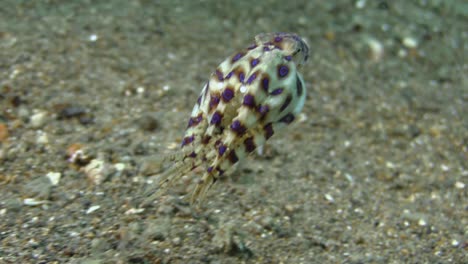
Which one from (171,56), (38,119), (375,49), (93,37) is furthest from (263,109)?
(375,49)

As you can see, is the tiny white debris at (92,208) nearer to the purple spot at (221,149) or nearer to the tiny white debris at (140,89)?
the purple spot at (221,149)

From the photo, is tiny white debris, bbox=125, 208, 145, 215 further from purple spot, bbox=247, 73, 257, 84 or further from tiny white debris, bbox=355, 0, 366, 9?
tiny white debris, bbox=355, 0, 366, 9

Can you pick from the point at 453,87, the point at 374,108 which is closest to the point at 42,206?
the point at 374,108

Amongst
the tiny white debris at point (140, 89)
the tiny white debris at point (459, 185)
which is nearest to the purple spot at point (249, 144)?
the tiny white debris at point (140, 89)

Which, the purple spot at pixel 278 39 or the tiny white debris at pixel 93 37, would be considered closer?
the purple spot at pixel 278 39

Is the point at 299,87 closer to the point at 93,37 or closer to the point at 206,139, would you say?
the point at 206,139

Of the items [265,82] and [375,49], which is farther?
[375,49]

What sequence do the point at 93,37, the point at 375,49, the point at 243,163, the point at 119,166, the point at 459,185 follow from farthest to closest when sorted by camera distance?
the point at 375,49
the point at 93,37
the point at 459,185
the point at 243,163
the point at 119,166
